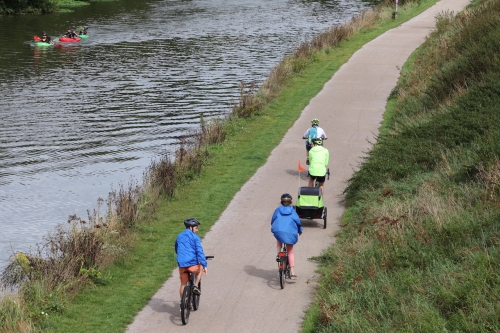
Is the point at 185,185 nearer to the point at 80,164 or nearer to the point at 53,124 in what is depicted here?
the point at 80,164

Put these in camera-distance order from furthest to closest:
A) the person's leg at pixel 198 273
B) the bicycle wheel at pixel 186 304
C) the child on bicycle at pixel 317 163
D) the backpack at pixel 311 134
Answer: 1. the backpack at pixel 311 134
2. the child on bicycle at pixel 317 163
3. the person's leg at pixel 198 273
4. the bicycle wheel at pixel 186 304

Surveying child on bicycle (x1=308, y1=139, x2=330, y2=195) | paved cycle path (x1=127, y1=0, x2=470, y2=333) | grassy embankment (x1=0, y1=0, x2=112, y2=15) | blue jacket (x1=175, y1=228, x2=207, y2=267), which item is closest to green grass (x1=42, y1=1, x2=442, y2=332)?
paved cycle path (x1=127, y1=0, x2=470, y2=333)

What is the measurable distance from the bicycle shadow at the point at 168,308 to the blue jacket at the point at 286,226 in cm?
219

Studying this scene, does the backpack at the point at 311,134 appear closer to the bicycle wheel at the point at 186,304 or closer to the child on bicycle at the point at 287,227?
the child on bicycle at the point at 287,227

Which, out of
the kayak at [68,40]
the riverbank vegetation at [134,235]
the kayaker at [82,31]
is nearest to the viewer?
the riverbank vegetation at [134,235]

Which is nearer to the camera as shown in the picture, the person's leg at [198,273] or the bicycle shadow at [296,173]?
the person's leg at [198,273]

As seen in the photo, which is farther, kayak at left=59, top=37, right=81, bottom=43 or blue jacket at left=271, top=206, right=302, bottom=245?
kayak at left=59, top=37, right=81, bottom=43

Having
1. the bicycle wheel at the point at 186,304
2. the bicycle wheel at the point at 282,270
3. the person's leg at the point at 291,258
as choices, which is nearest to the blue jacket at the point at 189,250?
the bicycle wheel at the point at 186,304

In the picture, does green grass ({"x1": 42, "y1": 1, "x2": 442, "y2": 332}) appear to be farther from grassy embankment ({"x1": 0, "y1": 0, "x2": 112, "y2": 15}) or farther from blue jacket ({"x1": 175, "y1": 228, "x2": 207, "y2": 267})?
grassy embankment ({"x1": 0, "y1": 0, "x2": 112, "y2": 15})

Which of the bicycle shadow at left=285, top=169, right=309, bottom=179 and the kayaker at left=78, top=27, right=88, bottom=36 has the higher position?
the bicycle shadow at left=285, top=169, right=309, bottom=179

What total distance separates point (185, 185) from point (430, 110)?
8856 mm

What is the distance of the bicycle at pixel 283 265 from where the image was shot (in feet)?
47.2

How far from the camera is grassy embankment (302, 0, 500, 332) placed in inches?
464

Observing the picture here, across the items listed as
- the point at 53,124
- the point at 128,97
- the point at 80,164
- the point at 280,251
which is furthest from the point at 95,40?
the point at 280,251
